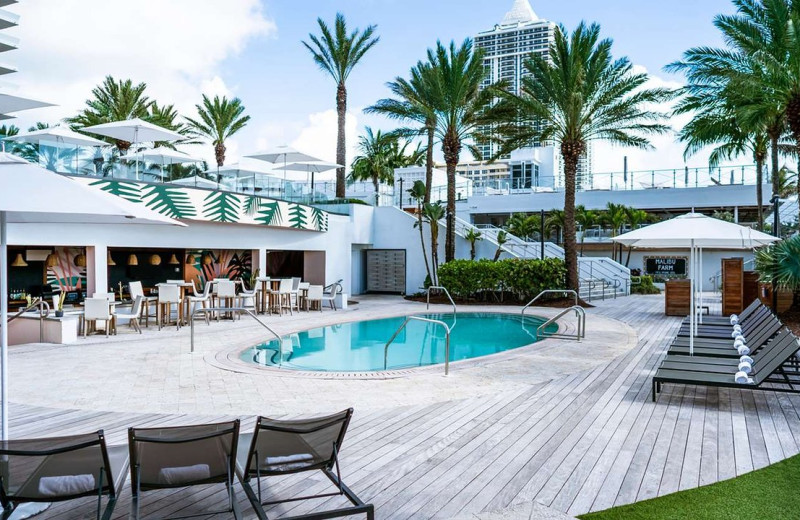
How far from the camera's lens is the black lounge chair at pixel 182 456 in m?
3.61

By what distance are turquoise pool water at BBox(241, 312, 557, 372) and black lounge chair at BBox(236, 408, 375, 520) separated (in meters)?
6.49

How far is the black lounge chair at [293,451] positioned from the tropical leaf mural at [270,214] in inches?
619

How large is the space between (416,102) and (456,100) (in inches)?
65.2

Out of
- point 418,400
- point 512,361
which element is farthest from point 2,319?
point 512,361

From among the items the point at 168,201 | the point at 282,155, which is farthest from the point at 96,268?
the point at 282,155

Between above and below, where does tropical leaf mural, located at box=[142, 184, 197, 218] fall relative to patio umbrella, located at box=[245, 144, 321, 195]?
below

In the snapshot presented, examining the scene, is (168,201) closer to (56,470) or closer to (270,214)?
(270,214)

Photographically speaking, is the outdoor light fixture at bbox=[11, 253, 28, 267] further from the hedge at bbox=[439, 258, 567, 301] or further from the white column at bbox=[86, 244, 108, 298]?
the hedge at bbox=[439, 258, 567, 301]

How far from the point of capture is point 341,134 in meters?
27.2

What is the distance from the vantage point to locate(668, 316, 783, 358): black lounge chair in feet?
26.3

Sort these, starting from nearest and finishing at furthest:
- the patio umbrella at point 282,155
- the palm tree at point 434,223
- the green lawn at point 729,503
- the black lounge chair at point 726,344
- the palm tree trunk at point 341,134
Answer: the green lawn at point 729,503
the black lounge chair at point 726,344
the patio umbrella at point 282,155
the palm tree at point 434,223
the palm tree trunk at point 341,134

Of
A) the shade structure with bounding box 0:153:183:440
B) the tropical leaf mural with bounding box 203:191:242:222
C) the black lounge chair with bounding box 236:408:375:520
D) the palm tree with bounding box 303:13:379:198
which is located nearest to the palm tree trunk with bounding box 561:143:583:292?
the palm tree with bounding box 303:13:379:198

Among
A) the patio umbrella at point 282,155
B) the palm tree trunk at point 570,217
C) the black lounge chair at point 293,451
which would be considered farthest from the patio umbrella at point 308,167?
the black lounge chair at point 293,451

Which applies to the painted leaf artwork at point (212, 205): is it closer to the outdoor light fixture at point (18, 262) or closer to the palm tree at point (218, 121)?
the outdoor light fixture at point (18, 262)
